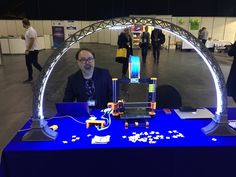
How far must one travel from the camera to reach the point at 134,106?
70.1 inches

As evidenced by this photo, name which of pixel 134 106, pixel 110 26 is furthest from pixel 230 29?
pixel 110 26

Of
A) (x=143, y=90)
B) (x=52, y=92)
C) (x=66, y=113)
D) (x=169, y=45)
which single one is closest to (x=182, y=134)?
(x=66, y=113)

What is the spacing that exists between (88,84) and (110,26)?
912 mm

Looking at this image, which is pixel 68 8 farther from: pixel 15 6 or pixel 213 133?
pixel 213 133

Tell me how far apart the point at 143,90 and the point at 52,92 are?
1.96 meters

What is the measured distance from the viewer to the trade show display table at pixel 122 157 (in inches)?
53.7

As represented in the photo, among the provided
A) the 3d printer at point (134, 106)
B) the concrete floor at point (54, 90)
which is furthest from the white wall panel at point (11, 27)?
the 3d printer at point (134, 106)

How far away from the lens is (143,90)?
4902mm

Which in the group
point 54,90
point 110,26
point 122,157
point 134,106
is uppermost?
point 110,26

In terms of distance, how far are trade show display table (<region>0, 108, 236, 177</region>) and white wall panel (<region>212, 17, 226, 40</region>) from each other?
45.5ft

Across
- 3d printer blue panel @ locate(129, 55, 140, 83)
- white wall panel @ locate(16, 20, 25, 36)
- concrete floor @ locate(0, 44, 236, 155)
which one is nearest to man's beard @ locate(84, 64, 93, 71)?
3d printer blue panel @ locate(129, 55, 140, 83)

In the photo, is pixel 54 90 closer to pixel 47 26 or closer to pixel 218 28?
pixel 47 26

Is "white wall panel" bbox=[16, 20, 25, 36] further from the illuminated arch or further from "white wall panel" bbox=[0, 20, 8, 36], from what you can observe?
the illuminated arch

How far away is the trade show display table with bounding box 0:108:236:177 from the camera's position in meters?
1.37
